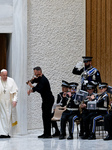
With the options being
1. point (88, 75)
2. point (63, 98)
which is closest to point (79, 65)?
point (88, 75)

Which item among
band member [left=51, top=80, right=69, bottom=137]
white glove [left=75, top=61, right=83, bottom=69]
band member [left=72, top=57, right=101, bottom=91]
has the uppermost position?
white glove [left=75, top=61, right=83, bottom=69]

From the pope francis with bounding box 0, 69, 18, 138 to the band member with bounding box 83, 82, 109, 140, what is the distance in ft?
6.65

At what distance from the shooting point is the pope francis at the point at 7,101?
43.4 feet

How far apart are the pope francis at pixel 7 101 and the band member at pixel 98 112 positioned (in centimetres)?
203

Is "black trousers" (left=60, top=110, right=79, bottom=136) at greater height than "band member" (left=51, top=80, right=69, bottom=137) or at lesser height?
lesser

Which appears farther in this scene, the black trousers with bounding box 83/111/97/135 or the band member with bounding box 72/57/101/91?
the band member with bounding box 72/57/101/91

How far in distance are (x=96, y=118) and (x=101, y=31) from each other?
3.27m

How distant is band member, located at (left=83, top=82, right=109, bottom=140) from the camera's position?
40.1ft

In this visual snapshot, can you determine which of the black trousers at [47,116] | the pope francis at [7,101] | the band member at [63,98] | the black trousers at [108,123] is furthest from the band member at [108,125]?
the pope francis at [7,101]

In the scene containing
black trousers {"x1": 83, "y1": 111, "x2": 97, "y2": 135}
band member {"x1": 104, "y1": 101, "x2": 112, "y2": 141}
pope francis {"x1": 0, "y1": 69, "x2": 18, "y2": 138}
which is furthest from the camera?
pope francis {"x1": 0, "y1": 69, "x2": 18, "y2": 138}

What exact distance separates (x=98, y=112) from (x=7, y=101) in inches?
96.8

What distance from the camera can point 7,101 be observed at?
43.8ft

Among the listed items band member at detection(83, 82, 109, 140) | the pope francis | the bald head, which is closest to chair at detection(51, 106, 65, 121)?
band member at detection(83, 82, 109, 140)

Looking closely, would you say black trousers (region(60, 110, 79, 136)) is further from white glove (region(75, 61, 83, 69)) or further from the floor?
white glove (region(75, 61, 83, 69))
